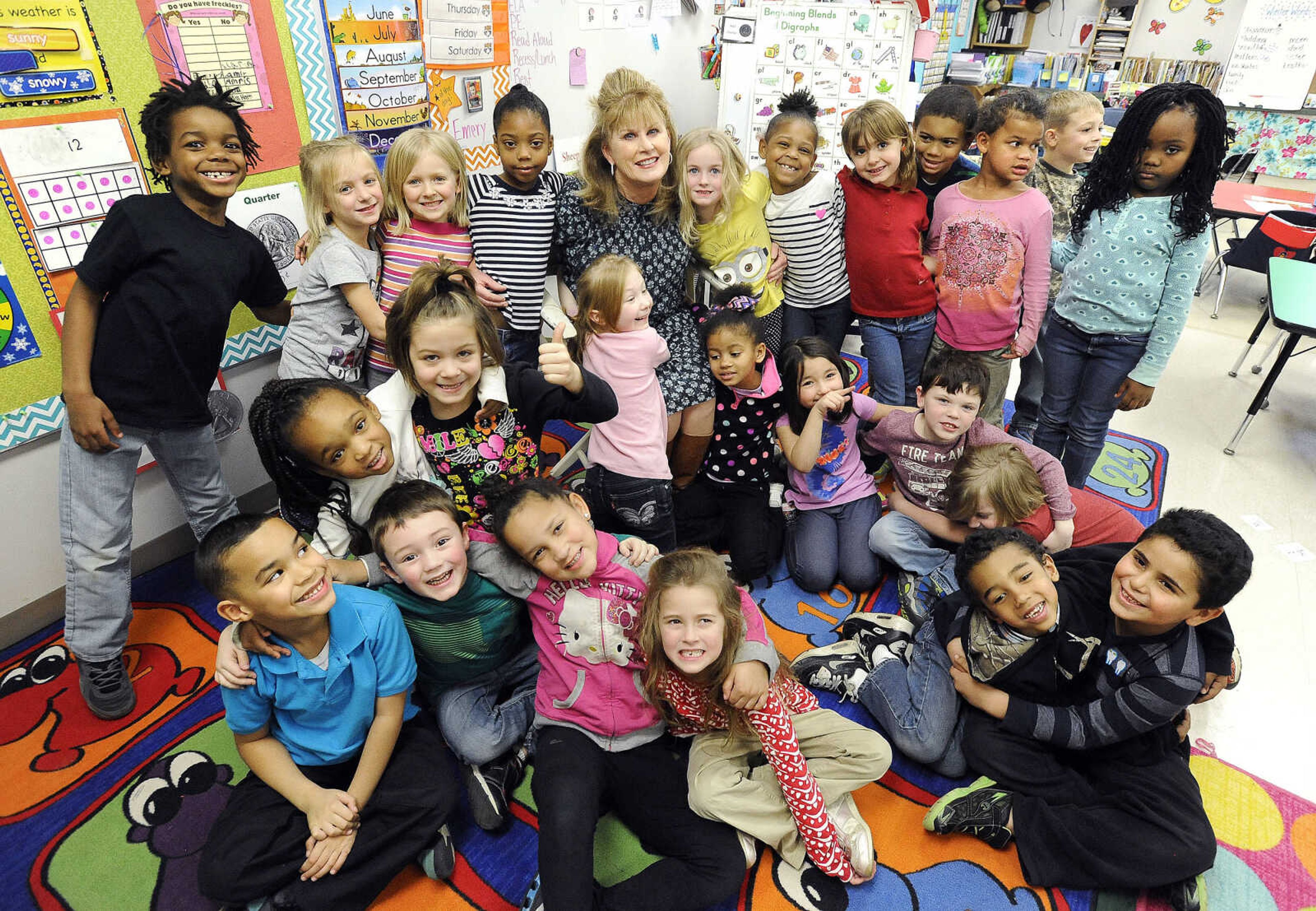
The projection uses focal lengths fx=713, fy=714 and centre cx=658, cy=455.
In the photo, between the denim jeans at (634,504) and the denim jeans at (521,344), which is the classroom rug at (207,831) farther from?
the denim jeans at (521,344)

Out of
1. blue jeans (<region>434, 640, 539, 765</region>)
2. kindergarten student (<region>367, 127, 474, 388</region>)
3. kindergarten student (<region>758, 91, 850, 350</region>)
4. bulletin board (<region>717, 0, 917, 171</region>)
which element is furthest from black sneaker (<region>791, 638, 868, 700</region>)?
bulletin board (<region>717, 0, 917, 171</region>)

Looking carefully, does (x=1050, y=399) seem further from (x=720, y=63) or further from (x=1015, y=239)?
(x=720, y=63)

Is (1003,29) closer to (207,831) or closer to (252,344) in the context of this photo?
(252,344)

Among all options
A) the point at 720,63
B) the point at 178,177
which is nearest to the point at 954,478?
the point at 178,177

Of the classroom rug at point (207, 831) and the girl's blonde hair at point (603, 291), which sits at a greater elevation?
the girl's blonde hair at point (603, 291)

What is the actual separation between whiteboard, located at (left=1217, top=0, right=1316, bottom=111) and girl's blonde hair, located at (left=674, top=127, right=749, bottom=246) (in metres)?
6.24

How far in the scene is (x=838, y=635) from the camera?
1975 millimetres

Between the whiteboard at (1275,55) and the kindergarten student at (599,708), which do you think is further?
the whiteboard at (1275,55)

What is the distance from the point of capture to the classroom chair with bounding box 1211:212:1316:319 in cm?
325

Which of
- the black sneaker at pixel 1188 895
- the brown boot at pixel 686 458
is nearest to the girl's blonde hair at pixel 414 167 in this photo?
the brown boot at pixel 686 458

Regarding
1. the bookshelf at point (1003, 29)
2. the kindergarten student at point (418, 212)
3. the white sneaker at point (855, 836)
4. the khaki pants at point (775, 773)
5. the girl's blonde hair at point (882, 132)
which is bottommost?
the white sneaker at point (855, 836)

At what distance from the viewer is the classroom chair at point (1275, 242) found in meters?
3.25

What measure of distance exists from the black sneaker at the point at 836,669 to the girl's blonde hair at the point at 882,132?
57.8 inches

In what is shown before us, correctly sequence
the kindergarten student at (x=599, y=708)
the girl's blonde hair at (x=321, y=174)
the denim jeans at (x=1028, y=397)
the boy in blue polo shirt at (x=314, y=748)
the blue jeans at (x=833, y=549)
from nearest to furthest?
the boy in blue polo shirt at (x=314, y=748), the kindergarten student at (x=599, y=708), the girl's blonde hair at (x=321, y=174), the blue jeans at (x=833, y=549), the denim jeans at (x=1028, y=397)
